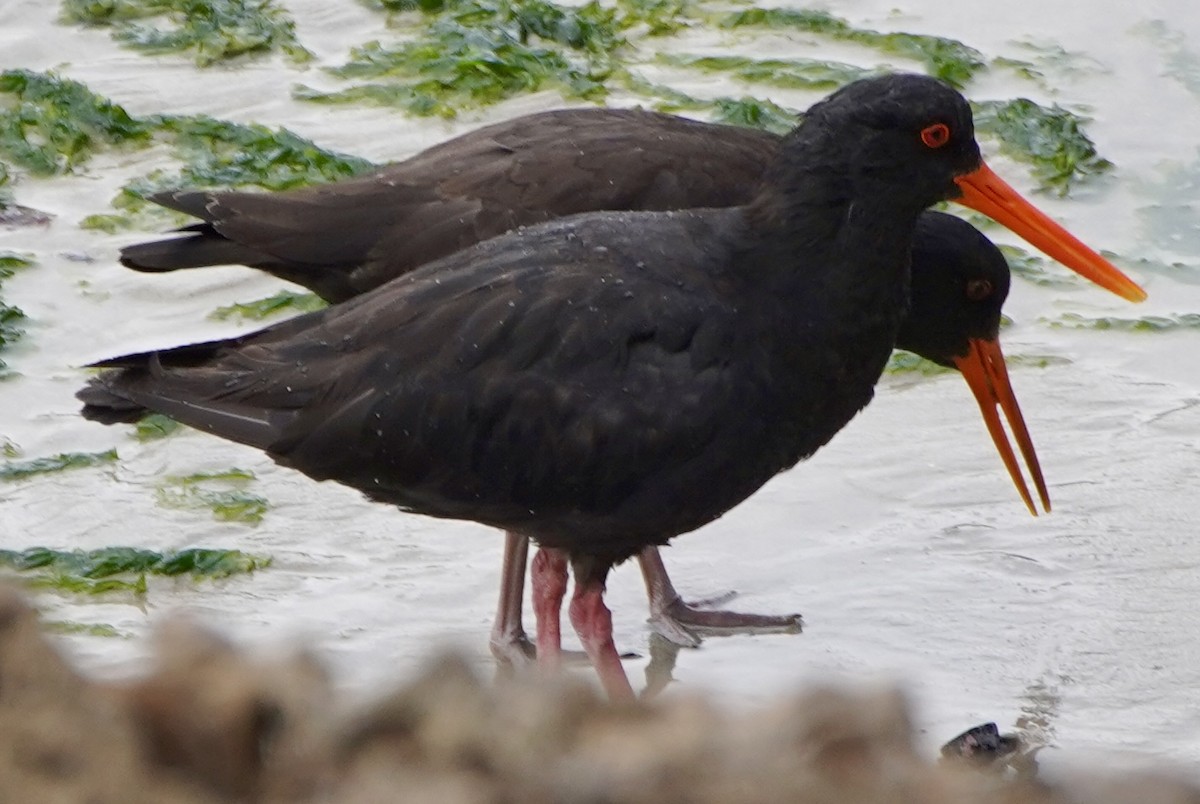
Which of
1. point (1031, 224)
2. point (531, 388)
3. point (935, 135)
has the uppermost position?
point (935, 135)

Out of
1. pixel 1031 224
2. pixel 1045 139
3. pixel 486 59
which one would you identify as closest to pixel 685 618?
pixel 1031 224

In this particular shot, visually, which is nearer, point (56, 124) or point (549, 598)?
point (549, 598)

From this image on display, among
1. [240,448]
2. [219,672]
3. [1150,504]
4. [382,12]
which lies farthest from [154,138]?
[219,672]

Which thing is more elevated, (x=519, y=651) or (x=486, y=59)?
(x=486, y=59)

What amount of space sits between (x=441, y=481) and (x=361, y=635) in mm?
695

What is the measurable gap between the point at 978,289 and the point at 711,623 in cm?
121

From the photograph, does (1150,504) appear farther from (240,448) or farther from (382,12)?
(382,12)

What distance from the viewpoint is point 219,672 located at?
158cm

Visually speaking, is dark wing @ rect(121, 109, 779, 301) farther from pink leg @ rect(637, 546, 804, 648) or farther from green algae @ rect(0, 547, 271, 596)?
pink leg @ rect(637, 546, 804, 648)

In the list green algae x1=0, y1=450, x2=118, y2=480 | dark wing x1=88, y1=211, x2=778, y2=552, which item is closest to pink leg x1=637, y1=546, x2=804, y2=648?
dark wing x1=88, y1=211, x2=778, y2=552

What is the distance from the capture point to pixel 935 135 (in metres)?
4.68

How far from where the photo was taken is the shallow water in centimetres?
499

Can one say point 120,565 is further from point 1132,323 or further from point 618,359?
point 1132,323

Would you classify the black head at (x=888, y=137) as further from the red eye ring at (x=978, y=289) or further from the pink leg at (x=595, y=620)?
the pink leg at (x=595, y=620)
